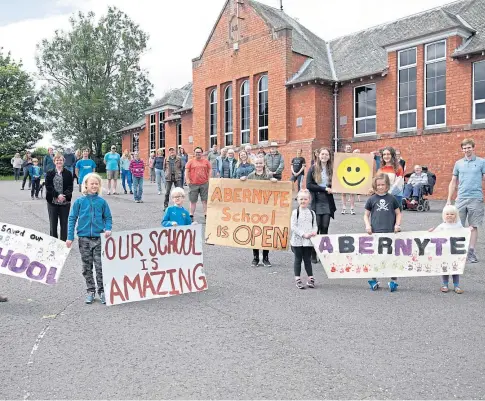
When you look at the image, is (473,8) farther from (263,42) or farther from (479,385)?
(479,385)

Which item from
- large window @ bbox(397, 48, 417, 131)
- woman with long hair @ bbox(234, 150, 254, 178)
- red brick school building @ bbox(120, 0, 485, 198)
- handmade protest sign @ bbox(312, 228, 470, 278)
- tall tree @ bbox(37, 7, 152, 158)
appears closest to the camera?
handmade protest sign @ bbox(312, 228, 470, 278)

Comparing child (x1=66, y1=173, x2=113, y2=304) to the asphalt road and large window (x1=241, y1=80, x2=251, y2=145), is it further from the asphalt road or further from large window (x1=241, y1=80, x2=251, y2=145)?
large window (x1=241, y1=80, x2=251, y2=145)

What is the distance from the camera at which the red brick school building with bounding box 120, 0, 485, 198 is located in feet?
67.6

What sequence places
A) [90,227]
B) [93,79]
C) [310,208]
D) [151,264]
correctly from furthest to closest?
[93,79] → [310,208] → [151,264] → [90,227]

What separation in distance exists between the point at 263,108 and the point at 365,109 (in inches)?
225

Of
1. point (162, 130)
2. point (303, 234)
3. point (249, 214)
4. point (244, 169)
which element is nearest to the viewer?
point (303, 234)

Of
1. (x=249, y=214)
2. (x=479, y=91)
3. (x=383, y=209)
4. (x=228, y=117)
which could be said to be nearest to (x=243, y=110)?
(x=228, y=117)

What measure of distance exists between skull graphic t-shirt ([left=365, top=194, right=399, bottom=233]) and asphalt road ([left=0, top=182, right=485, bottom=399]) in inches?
33.9

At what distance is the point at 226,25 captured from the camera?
93.7 feet

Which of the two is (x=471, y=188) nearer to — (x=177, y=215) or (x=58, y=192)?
(x=177, y=215)

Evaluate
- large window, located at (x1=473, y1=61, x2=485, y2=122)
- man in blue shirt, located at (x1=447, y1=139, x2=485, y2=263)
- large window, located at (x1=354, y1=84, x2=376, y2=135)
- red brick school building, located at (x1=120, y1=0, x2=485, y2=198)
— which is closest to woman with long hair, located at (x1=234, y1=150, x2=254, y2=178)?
man in blue shirt, located at (x1=447, y1=139, x2=485, y2=263)

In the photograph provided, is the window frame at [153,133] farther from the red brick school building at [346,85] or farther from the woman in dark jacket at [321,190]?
the woman in dark jacket at [321,190]

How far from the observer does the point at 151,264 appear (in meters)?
6.81

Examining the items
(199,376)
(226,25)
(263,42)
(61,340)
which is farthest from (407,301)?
(226,25)
